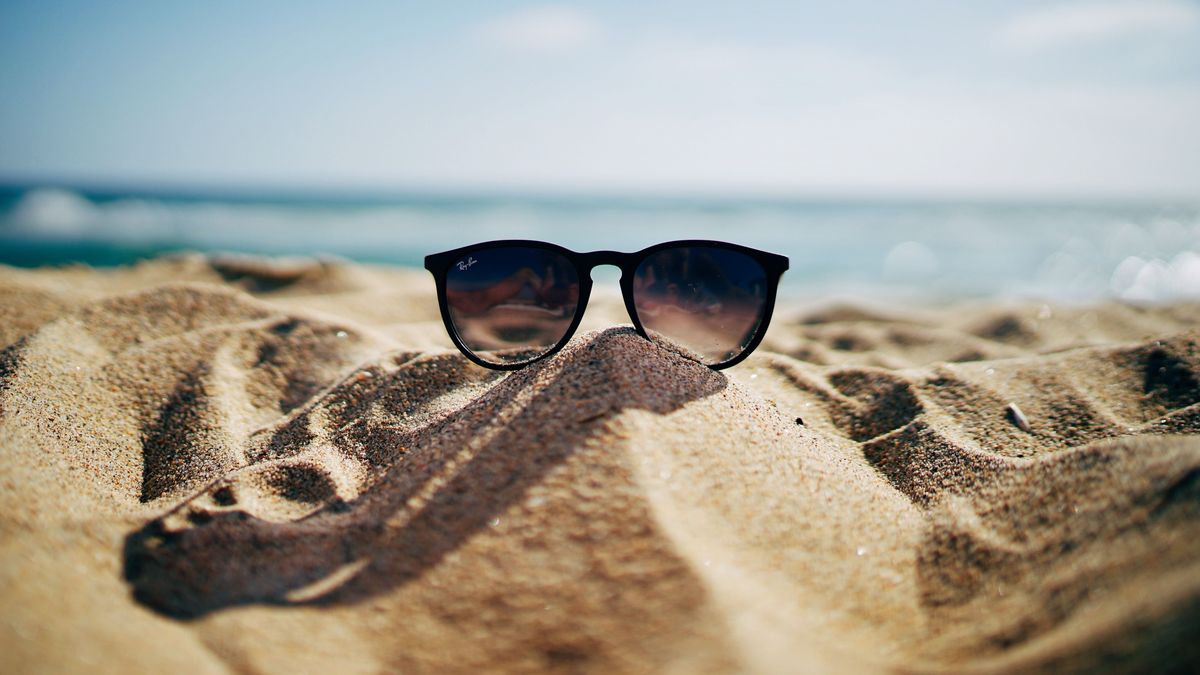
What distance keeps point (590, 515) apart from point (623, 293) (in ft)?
2.96

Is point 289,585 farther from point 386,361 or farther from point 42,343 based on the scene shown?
point 42,343

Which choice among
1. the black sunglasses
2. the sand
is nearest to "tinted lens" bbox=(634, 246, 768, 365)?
the black sunglasses

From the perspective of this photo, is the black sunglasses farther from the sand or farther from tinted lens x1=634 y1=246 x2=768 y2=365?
the sand

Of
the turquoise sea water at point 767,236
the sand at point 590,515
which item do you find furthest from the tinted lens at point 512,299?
the turquoise sea water at point 767,236

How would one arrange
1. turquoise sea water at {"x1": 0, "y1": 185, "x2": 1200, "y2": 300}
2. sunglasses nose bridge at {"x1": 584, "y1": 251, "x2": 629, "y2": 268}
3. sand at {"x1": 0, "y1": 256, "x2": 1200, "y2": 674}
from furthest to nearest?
turquoise sea water at {"x1": 0, "y1": 185, "x2": 1200, "y2": 300}
sunglasses nose bridge at {"x1": 584, "y1": 251, "x2": 629, "y2": 268}
sand at {"x1": 0, "y1": 256, "x2": 1200, "y2": 674}

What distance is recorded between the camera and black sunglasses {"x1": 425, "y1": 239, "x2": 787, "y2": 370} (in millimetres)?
2014

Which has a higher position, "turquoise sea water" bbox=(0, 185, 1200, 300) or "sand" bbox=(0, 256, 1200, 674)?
"turquoise sea water" bbox=(0, 185, 1200, 300)

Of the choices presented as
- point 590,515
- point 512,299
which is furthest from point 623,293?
point 590,515

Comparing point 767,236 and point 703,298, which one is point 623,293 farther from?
point 767,236

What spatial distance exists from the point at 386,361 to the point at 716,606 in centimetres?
163

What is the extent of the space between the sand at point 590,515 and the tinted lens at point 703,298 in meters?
0.14

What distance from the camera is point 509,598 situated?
44.9 inches

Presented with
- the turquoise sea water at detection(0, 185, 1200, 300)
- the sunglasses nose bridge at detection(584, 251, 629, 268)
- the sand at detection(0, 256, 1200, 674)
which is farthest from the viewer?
the turquoise sea water at detection(0, 185, 1200, 300)

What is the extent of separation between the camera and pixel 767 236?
17781 mm
